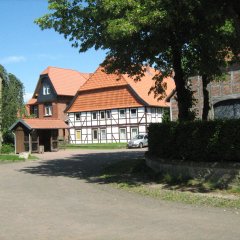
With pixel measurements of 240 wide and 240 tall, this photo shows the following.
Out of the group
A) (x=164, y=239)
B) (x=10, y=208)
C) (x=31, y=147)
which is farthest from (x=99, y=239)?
(x=31, y=147)

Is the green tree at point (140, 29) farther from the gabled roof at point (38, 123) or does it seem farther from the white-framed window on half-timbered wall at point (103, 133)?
the white-framed window on half-timbered wall at point (103, 133)

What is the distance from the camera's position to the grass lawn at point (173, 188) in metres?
11.7

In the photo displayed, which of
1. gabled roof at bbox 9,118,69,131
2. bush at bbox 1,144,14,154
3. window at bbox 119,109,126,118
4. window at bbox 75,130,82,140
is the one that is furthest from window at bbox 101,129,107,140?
bush at bbox 1,144,14,154

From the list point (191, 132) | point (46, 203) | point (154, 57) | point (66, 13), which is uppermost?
point (66, 13)

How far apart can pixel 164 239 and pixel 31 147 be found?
36437 mm

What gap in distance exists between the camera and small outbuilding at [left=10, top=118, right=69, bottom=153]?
42750 mm

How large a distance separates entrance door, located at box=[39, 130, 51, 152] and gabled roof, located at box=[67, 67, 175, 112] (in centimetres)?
1315

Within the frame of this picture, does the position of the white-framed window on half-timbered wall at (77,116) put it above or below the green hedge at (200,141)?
above

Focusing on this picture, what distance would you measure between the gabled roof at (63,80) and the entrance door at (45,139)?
65.7ft

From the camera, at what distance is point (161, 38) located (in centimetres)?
1675

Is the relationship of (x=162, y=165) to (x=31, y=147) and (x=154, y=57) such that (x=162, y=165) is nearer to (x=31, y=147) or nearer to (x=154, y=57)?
(x=154, y=57)

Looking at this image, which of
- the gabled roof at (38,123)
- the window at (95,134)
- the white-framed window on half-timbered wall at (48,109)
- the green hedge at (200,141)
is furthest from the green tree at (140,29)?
the white-framed window on half-timbered wall at (48,109)

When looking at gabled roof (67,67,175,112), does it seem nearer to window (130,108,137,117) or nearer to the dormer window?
window (130,108,137,117)

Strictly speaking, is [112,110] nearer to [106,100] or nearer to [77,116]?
[106,100]
